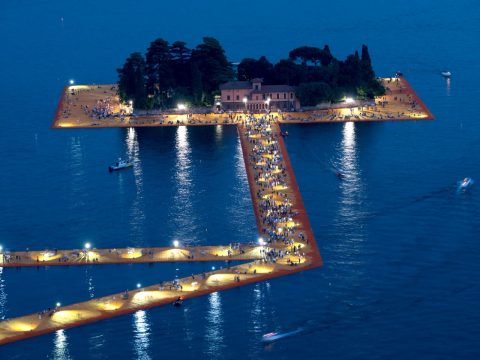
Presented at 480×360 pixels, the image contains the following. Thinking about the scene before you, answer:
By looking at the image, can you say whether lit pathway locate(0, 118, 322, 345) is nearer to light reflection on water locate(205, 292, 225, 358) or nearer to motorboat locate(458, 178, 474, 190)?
light reflection on water locate(205, 292, 225, 358)

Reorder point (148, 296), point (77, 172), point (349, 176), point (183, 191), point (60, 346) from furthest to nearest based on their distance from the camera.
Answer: point (77, 172), point (349, 176), point (183, 191), point (148, 296), point (60, 346)

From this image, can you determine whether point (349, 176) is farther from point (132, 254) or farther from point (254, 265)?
point (132, 254)

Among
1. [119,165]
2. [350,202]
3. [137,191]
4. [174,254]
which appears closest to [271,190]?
[350,202]

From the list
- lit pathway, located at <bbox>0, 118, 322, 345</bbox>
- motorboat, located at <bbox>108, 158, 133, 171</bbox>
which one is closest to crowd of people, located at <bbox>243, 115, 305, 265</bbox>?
lit pathway, located at <bbox>0, 118, 322, 345</bbox>

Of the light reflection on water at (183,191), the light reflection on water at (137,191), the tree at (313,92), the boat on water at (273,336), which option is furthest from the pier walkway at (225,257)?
the tree at (313,92)

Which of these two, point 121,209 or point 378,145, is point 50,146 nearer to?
point 121,209
